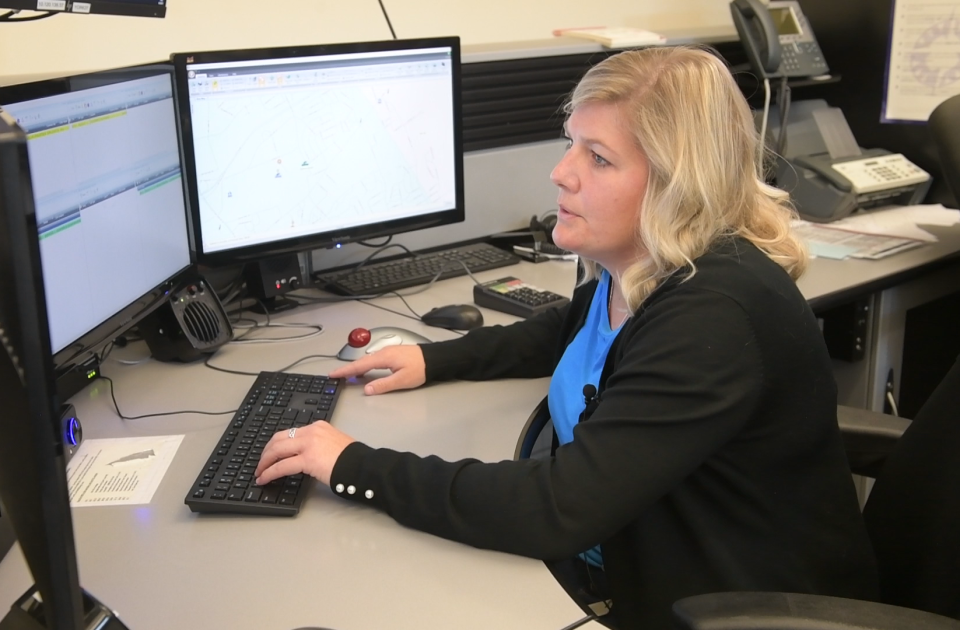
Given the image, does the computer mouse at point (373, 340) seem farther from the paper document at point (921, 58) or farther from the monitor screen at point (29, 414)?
the paper document at point (921, 58)

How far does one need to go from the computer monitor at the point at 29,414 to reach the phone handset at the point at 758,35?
6.64 ft

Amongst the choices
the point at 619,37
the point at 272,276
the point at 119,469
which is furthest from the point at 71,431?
the point at 619,37

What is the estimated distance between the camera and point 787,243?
1120mm

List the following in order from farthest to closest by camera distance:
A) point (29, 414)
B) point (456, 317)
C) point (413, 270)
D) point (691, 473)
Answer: point (413, 270)
point (456, 317)
point (691, 473)
point (29, 414)

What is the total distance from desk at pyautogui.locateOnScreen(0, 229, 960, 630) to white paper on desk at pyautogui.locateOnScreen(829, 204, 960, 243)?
1.19 metres

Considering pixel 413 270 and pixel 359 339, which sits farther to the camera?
pixel 413 270

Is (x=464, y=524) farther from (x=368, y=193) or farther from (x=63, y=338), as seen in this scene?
(x=368, y=193)

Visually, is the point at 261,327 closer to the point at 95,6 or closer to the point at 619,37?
the point at 95,6

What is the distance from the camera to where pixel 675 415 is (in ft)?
3.10

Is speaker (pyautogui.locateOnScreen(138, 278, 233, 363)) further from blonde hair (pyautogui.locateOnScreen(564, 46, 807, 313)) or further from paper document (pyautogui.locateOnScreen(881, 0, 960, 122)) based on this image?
paper document (pyautogui.locateOnScreen(881, 0, 960, 122))

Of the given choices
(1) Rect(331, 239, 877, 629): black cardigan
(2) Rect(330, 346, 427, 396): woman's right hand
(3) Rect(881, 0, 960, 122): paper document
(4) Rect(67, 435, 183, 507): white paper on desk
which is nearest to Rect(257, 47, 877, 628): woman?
(1) Rect(331, 239, 877, 629): black cardigan

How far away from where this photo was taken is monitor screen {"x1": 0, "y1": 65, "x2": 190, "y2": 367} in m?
1.08

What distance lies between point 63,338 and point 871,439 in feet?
3.52

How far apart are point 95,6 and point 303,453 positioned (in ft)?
2.10
